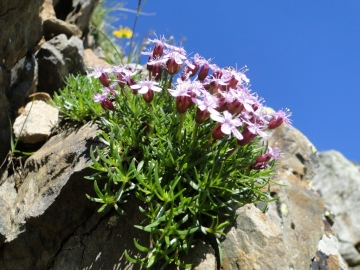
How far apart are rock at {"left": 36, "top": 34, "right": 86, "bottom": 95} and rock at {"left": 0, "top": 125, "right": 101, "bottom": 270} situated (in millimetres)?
1720

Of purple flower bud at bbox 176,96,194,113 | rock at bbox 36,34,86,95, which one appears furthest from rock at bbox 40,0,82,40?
purple flower bud at bbox 176,96,194,113

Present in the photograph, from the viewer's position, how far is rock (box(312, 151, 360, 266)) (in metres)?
8.74

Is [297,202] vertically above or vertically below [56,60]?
below

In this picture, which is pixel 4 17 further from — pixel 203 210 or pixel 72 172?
pixel 203 210

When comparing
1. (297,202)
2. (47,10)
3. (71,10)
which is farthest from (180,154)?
(71,10)

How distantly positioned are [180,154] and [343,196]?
736cm

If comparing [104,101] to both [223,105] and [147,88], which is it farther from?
[223,105]

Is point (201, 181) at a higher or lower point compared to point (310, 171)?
lower

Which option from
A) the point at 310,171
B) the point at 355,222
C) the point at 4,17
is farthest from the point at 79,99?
the point at 355,222

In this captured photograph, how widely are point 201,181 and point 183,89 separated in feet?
2.35

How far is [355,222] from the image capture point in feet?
30.2

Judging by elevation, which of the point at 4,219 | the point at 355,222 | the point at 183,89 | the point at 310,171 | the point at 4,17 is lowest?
the point at 4,219

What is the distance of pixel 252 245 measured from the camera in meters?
3.36

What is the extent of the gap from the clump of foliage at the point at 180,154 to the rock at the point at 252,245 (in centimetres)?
13
